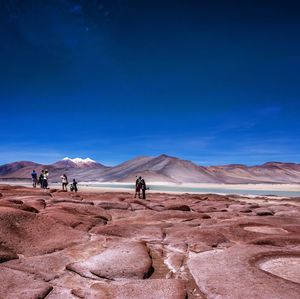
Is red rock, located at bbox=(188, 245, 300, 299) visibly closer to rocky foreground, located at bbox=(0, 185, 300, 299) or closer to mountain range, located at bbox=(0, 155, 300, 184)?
rocky foreground, located at bbox=(0, 185, 300, 299)

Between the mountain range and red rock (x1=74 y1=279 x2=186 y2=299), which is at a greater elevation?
the mountain range

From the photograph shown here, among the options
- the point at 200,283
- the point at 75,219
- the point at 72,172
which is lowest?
the point at 200,283

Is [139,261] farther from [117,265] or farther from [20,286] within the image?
[20,286]

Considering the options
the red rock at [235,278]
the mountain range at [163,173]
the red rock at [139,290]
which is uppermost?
the mountain range at [163,173]

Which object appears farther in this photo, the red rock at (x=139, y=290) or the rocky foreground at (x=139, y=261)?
the rocky foreground at (x=139, y=261)

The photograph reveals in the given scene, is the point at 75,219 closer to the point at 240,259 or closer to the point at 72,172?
the point at 240,259

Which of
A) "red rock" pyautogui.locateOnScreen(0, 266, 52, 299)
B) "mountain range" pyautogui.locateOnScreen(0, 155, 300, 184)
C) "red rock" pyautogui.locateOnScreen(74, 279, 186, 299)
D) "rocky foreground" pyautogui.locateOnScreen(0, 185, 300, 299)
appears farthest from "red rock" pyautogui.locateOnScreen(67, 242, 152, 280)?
"mountain range" pyautogui.locateOnScreen(0, 155, 300, 184)

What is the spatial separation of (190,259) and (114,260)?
184 cm

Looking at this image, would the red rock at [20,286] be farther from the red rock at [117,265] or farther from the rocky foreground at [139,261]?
the red rock at [117,265]

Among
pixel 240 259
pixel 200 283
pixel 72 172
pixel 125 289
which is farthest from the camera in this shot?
pixel 72 172

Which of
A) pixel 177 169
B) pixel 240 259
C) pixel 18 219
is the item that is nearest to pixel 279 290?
pixel 240 259

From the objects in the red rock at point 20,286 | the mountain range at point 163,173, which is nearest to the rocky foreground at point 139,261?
the red rock at point 20,286

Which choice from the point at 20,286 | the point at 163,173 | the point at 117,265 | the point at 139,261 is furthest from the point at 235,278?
the point at 163,173

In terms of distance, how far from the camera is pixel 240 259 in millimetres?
7309
